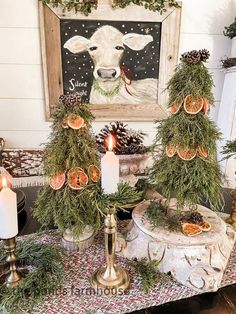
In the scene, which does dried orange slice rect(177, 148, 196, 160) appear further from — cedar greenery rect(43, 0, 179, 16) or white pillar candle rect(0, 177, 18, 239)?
cedar greenery rect(43, 0, 179, 16)

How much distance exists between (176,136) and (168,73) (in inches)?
63.0

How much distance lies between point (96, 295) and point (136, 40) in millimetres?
1926

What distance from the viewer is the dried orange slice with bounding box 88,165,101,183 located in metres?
0.78

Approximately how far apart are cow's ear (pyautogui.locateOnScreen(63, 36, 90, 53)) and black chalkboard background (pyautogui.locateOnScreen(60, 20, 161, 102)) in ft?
0.08

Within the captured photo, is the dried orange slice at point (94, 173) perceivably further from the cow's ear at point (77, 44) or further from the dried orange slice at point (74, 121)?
the cow's ear at point (77, 44)

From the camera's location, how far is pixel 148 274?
27.7 inches

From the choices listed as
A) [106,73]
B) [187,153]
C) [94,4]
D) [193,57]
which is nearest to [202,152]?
[187,153]

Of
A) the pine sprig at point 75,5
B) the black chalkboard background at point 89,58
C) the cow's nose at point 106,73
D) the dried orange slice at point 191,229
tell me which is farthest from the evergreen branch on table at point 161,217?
the pine sprig at point 75,5

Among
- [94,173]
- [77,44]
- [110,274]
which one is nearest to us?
[110,274]

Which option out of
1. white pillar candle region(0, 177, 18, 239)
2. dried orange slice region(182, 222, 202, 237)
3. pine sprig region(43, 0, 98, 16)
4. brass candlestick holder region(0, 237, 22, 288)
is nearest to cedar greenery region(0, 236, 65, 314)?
brass candlestick holder region(0, 237, 22, 288)

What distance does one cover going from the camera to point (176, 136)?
74 centimetres

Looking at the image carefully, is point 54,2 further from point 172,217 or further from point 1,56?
point 172,217

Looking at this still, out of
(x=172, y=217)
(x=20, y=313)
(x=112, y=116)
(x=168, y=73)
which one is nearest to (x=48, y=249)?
(x=20, y=313)

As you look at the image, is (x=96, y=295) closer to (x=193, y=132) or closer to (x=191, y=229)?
(x=191, y=229)
